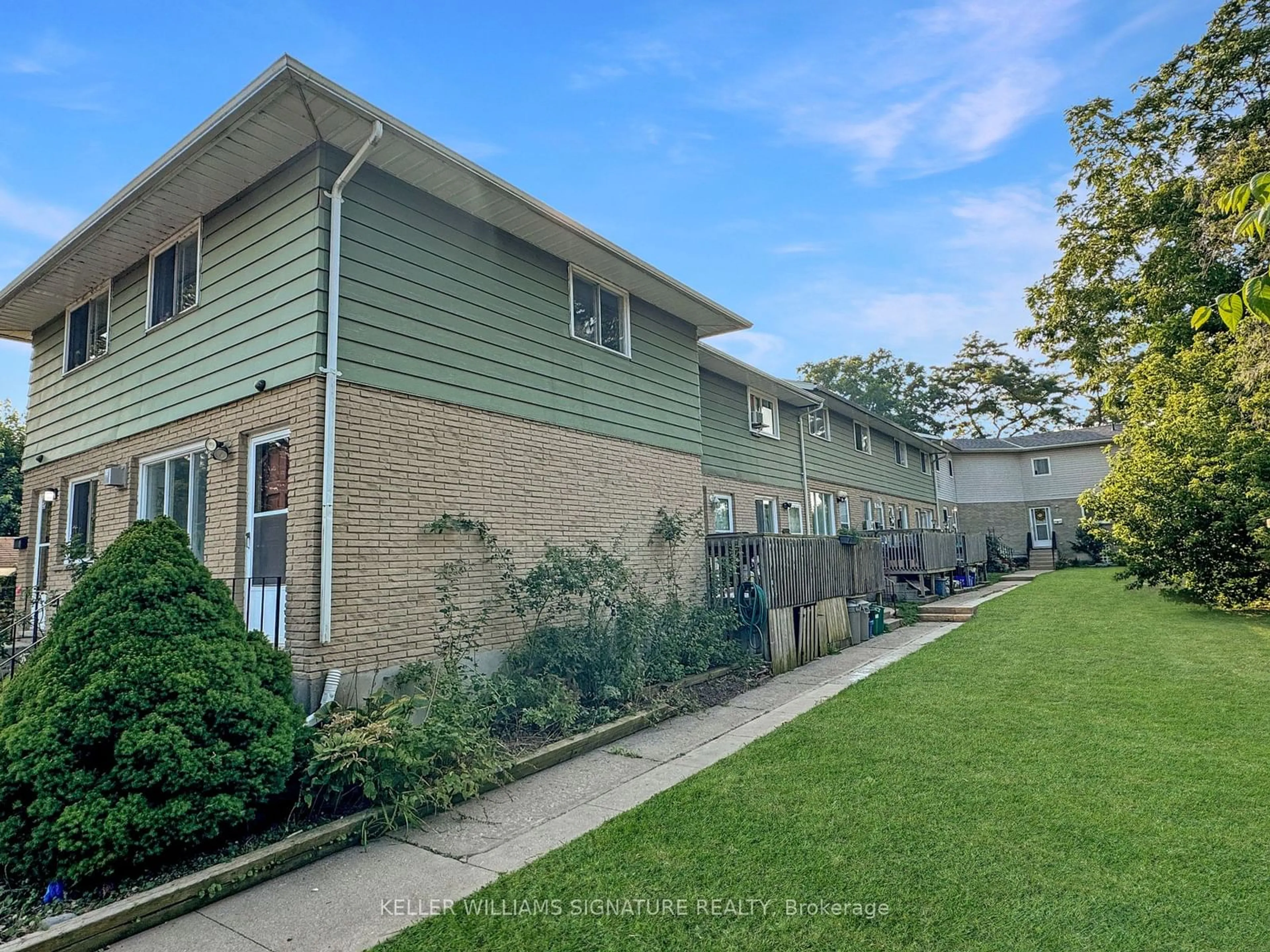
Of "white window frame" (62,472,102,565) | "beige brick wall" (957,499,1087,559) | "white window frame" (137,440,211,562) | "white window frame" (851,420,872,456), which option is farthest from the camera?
"beige brick wall" (957,499,1087,559)

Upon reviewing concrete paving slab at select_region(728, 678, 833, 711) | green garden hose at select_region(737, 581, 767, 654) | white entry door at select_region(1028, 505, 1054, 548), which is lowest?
concrete paving slab at select_region(728, 678, 833, 711)

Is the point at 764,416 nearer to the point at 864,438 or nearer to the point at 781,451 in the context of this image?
Answer: the point at 781,451

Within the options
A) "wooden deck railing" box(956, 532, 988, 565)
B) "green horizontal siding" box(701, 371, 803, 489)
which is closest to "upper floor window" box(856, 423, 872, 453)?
"wooden deck railing" box(956, 532, 988, 565)

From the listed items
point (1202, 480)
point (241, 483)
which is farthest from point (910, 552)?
point (241, 483)

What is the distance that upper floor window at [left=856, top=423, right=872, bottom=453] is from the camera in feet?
67.9

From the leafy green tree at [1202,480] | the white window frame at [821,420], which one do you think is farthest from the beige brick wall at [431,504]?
the leafy green tree at [1202,480]

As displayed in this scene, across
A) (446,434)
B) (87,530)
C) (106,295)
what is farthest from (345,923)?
(106,295)

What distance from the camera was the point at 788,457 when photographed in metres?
16.3

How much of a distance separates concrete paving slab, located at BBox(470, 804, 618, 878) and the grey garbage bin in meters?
8.11

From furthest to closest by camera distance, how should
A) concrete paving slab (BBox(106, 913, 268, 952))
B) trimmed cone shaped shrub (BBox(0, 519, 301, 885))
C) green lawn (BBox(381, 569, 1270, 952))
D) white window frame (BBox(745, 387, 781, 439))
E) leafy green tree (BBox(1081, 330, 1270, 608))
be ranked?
white window frame (BBox(745, 387, 781, 439)), leafy green tree (BBox(1081, 330, 1270, 608)), trimmed cone shaped shrub (BBox(0, 519, 301, 885)), concrete paving slab (BBox(106, 913, 268, 952)), green lawn (BBox(381, 569, 1270, 952))

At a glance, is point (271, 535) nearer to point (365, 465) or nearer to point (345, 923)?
point (365, 465)

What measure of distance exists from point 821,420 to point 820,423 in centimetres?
10

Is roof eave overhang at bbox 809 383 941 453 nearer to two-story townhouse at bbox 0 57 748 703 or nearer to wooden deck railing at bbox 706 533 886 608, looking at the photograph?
wooden deck railing at bbox 706 533 886 608

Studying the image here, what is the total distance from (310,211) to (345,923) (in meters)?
5.68
